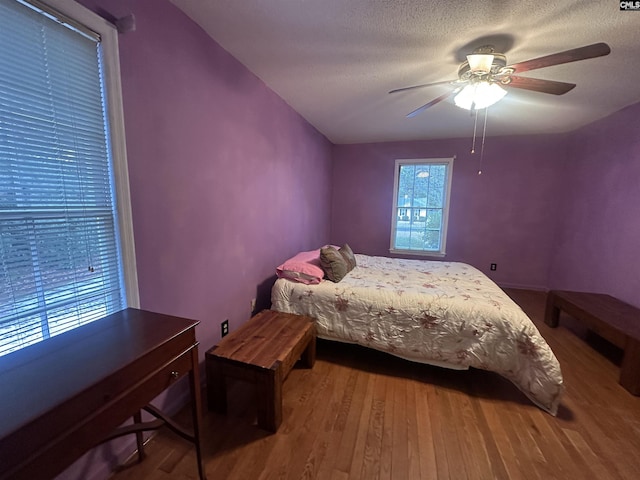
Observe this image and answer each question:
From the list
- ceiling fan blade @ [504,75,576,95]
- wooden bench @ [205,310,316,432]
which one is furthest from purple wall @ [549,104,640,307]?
wooden bench @ [205,310,316,432]

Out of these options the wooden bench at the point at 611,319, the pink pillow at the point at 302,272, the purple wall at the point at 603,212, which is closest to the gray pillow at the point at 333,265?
the pink pillow at the point at 302,272

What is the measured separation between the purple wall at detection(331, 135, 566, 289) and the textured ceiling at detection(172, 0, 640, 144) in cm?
105

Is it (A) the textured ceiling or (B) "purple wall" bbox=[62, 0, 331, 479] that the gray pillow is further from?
(A) the textured ceiling

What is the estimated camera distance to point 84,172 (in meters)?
1.14

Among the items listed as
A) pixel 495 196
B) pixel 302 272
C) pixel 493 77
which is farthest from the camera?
pixel 495 196

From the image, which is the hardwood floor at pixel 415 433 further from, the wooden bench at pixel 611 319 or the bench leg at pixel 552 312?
the bench leg at pixel 552 312

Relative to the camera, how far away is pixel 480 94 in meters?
1.93

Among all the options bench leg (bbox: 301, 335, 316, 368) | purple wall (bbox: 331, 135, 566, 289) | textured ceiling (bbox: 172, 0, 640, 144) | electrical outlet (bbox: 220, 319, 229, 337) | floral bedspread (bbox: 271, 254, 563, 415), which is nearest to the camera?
textured ceiling (bbox: 172, 0, 640, 144)

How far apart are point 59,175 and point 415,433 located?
2212 millimetres

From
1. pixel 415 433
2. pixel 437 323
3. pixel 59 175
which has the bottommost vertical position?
pixel 415 433

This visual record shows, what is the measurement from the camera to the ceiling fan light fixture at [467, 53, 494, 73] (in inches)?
65.0

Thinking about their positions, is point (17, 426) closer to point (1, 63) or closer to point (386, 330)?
point (1, 63)

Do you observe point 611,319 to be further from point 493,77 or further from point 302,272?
point 302,272

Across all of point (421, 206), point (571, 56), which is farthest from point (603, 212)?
point (571, 56)
